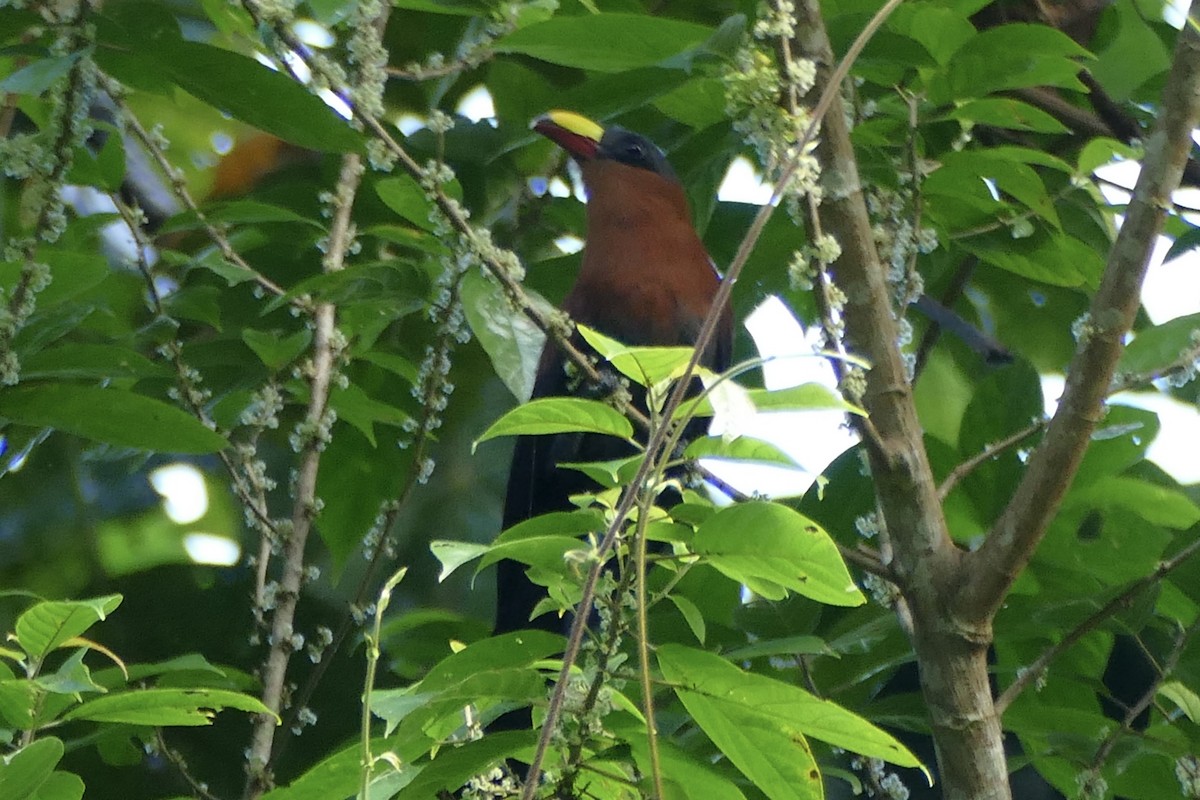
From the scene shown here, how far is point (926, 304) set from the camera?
1916mm

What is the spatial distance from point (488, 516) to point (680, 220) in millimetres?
747

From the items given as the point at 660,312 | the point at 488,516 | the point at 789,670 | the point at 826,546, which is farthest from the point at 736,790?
the point at 660,312

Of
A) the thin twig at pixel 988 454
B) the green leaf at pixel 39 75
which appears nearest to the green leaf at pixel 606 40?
the green leaf at pixel 39 75

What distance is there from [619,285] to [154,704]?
166cm

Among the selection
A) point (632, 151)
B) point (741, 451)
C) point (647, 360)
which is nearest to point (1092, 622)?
point (741, 451)

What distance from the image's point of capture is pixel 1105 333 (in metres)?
1.32

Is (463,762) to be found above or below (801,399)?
below

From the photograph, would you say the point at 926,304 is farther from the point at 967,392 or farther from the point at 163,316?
the point at 163,316

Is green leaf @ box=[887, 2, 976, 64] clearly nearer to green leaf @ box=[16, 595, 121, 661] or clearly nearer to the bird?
the bird

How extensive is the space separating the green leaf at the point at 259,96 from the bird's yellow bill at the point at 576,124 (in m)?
0.96

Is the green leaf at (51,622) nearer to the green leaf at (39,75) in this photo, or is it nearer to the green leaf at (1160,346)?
the green leaf at (39,75)

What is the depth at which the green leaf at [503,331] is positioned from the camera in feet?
4.95

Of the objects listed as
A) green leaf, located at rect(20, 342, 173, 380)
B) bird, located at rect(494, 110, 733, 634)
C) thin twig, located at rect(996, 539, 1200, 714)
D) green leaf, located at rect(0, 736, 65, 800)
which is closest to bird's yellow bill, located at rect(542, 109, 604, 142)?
bird, located at rect(494, 110, 733, 634)

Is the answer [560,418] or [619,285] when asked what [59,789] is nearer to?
[560,418]
